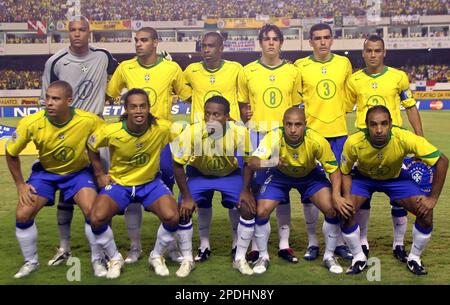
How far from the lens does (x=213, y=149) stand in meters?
5.05

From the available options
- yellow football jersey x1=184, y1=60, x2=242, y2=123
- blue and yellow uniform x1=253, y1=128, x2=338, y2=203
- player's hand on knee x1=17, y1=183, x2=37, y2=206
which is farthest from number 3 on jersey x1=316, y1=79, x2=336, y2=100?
player's hand on knee x1=17, y1=183, x2=37, y2=206

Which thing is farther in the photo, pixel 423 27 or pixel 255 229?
pixel 423 27

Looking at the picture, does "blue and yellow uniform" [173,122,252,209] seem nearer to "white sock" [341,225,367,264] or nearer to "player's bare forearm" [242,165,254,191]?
"player's bare forearm" [242,165,254,191]

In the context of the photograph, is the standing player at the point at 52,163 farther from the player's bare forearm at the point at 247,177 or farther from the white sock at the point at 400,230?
the white sock at the point at 400,230

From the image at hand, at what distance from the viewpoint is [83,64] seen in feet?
18.1

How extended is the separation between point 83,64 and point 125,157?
1.26 m

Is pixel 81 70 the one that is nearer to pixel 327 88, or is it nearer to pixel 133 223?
pixel 133 223

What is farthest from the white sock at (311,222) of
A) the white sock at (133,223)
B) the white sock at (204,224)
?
the white sock at (133,223)

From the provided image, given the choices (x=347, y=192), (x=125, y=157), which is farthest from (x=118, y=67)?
(x=347, y=192)

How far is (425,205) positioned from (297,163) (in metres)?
1.18

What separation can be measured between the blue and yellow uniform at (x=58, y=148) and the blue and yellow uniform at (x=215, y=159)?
0.87m

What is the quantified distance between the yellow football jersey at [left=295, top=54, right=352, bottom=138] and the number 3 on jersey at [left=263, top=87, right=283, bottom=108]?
0.35m

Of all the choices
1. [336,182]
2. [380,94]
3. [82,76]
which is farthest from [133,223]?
[380,94]
